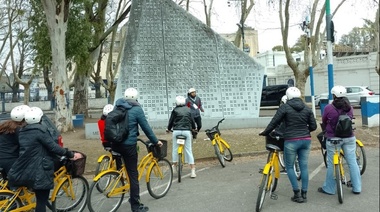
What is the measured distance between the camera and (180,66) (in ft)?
47.7

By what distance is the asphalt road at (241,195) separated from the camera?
17.5 ft

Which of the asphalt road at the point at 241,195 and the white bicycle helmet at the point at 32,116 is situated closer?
the white bicycle helmet at the point at 32,116

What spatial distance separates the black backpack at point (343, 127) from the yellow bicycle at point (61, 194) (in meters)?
3.88

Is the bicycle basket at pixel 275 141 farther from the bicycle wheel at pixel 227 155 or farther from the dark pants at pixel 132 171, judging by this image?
the bicycle wheel at pixel 227 155

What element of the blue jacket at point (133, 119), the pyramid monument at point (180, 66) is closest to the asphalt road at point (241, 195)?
the blue jacket at point (133, 119)

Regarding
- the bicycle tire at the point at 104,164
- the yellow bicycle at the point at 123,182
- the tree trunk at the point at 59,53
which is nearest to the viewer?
the yellow bicycle at the point at 123,182

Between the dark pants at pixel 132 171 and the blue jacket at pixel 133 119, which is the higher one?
the blue jacket at pixel 133 119

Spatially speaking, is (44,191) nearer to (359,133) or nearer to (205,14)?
(359,133)

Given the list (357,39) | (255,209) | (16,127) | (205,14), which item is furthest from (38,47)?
(357,39)

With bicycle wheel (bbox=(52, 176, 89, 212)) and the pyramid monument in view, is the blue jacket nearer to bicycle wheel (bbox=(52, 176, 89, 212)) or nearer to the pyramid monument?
bicycle wheel (bbox=(52, 176, 89, 212))

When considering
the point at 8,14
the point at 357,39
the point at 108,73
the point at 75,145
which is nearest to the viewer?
the point at 75,145

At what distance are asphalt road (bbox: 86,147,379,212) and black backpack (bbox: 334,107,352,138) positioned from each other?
Result: 38.0 inches

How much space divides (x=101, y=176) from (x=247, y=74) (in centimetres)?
1092

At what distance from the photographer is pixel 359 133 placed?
12203 millimetres
